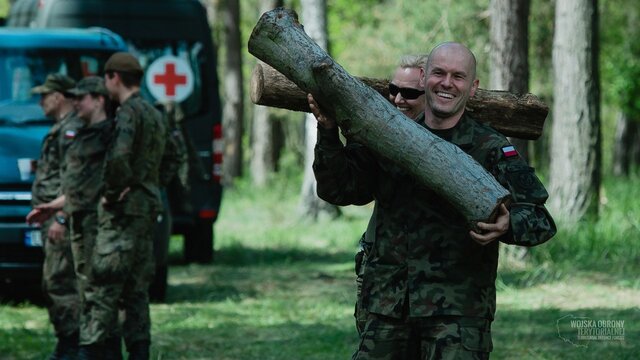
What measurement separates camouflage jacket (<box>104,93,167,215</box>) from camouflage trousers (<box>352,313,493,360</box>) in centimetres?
323

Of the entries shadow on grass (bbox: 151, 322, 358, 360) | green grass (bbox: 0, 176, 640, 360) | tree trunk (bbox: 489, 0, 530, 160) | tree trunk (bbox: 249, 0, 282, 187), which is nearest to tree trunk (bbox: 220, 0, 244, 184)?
tree trunk (bbox: 249, 0, 282, 187)

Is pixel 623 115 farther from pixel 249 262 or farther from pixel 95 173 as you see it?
pixel 95 173

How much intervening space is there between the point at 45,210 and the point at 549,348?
350 centimetres

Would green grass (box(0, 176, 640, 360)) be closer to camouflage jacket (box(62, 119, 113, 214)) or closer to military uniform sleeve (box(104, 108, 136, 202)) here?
camouflage jacket (box(62, 119, 113, 214))

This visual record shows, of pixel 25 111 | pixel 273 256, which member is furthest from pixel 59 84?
pixel 273 256

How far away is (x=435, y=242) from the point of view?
493 cm

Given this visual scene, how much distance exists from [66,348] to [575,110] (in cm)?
829

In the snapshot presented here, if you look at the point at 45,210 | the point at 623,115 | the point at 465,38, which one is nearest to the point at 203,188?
the point at 45,210

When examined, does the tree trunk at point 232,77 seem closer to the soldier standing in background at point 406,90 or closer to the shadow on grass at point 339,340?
the shadow on grass at point 339,340

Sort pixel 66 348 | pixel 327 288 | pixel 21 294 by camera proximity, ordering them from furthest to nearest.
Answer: pixel 327 288, pixel 21 294, pixel 66 348

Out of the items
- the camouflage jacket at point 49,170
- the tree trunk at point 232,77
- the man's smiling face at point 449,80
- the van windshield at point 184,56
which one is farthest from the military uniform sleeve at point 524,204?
the tree trunk at point 232,77

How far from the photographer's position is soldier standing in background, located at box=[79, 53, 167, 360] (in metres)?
7.92

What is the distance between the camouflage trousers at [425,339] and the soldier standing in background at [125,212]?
3.24 metres

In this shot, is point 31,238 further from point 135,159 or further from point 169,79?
point 169,79
